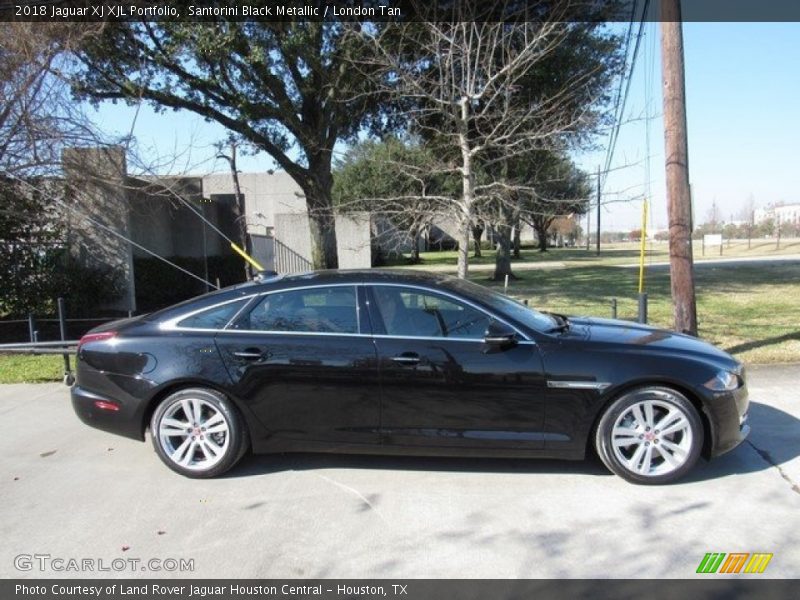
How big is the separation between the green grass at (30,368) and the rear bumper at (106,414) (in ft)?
11.5

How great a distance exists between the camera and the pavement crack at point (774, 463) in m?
4.14

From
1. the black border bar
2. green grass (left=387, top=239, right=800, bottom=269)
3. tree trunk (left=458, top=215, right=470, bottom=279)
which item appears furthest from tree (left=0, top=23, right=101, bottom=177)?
green grass (left=387, top=239, right=800, bottom=269)

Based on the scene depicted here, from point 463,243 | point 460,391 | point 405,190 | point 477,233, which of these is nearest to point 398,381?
point 460,391

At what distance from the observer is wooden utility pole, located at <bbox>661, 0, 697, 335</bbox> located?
7.73 meters

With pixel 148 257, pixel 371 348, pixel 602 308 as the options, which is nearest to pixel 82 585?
pixel 371 348

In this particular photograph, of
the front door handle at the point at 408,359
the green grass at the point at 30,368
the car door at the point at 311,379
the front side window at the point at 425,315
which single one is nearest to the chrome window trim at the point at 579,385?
the front side window at the point at 425,315

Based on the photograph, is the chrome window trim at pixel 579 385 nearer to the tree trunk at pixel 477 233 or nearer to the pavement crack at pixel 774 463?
the pavement crack at pixel 774 463

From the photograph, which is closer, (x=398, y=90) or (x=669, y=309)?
(x=398, y=90)

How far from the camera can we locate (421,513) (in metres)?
3.87

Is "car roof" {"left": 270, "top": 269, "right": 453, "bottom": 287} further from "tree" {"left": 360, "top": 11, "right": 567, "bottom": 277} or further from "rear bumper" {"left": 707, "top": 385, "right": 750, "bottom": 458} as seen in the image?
"tree" {"left": 360, "top": 11, "right": 567, "bottom": 277}

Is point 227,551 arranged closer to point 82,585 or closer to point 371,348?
point 82,585

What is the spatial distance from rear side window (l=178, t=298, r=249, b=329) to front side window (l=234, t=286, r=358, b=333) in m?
0.10

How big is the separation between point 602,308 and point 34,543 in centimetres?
1134

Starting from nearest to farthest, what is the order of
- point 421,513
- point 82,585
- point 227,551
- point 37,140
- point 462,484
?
point 82,585
point 227,551
point 421,513
point 462,484
point 37,140
